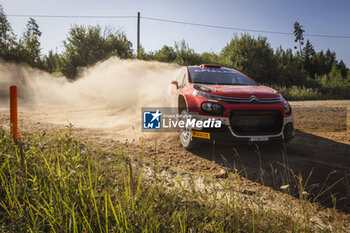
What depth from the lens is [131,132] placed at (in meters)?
5.86

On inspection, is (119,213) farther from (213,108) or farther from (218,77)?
(218,77)

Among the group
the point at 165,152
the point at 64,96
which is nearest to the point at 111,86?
the point at 64,96

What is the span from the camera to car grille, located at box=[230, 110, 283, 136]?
3557 mm

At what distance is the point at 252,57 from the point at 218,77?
19.3 meters

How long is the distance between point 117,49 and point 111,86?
38.9 feet

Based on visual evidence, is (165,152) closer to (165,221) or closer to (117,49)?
(165,221)

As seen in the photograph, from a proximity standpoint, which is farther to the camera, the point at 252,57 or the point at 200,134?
the point at 252,57

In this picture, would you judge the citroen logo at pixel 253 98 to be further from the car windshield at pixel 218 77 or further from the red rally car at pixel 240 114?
the car windshield at pixel 218 77

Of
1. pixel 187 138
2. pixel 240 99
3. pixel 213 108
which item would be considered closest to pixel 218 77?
pixel 240 99

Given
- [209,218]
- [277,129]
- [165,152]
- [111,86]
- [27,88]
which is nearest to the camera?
[209,218]

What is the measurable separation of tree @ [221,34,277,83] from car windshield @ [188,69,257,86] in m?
16.7

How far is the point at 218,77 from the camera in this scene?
490 centimetres

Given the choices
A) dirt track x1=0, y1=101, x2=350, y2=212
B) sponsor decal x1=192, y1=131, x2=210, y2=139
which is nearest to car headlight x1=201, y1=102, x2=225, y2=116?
sponsor decal x1=192, y1=131, x2=210, y2=139

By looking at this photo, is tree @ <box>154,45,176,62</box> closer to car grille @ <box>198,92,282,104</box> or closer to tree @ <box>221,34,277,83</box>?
tree @ <box>221,34,277,83</box>
